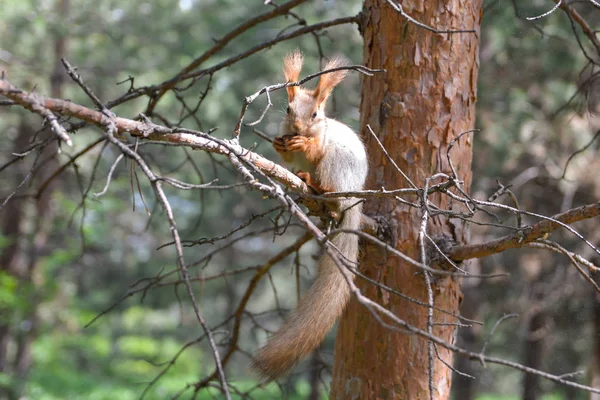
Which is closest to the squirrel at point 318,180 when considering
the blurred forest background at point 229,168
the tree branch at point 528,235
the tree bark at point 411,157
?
the tree bark at point 411,157

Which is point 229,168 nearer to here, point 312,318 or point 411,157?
point 411,157

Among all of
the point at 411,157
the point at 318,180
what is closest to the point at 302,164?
the point at 318,180

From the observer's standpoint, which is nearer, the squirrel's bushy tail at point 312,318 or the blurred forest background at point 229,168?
the squirrel's bushy tail at point 312,318

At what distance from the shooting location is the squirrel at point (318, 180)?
212 centimetres

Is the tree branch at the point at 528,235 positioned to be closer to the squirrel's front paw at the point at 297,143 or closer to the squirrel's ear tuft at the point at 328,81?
the squirrel's front paw at the point at 297,143

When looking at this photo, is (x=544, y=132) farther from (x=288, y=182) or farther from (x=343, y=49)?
(x=288, y=182)

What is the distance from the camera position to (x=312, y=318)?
226cm

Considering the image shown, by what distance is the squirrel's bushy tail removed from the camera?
2.04m

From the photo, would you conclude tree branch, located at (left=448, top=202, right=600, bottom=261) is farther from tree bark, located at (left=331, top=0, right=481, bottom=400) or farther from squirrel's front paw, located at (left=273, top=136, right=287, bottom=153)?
squirrel's front paw, located at (left=273, top=136, right=287, bottom=153)

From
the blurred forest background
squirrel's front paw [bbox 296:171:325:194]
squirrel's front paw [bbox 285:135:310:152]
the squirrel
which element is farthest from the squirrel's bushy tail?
the blurred forest background

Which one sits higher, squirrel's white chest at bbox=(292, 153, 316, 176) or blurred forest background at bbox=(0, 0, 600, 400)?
blurred forest background at bbox=(0, 0, 600, 400)

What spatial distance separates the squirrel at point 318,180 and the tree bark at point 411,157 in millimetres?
160

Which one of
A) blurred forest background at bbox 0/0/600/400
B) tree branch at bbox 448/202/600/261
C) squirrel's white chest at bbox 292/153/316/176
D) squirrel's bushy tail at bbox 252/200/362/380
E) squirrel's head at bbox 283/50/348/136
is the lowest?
squirrel's bushy tail at bbox 252/200/362/380

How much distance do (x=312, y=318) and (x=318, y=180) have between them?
72cm
